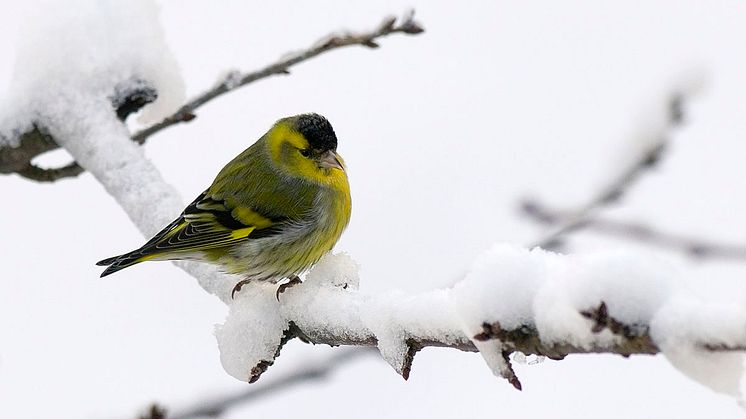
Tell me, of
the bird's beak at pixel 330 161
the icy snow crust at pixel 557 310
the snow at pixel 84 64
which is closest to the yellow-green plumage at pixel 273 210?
the bird's beak at pixel 330 161

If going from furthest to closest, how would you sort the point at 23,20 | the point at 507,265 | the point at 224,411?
the point at 23,20 < the point at 224,411 < the point at 507,265

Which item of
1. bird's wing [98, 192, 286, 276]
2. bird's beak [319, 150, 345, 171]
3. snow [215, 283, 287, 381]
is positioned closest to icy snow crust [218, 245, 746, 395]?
snow [215, 283, 287, 381]

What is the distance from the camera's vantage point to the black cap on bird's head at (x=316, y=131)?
3439 millimetres

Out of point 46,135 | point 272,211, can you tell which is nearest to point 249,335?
point 46,135

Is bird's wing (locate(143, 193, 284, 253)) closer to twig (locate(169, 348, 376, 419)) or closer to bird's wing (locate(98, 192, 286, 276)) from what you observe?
bird's wing (locate(98, 192, 286, 276))

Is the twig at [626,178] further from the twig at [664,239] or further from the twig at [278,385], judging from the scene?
the twig at [278,385]

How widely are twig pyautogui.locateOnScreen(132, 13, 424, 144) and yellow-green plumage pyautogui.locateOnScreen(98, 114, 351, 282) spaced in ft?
1.11

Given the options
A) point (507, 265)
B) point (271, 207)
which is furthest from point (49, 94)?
point (507, 265)

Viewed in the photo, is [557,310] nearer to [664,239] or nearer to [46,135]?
[664,239]

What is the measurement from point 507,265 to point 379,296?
535 millimetres

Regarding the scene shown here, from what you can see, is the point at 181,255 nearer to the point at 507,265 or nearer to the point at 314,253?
the point at 314,253

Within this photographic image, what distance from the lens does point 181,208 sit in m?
2.54

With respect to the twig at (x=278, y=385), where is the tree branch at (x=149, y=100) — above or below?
above

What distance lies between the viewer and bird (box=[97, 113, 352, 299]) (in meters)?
3.03
